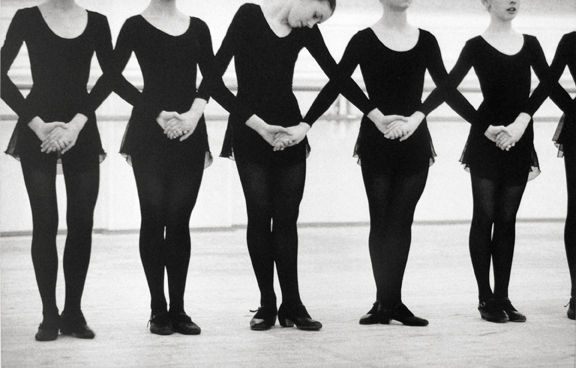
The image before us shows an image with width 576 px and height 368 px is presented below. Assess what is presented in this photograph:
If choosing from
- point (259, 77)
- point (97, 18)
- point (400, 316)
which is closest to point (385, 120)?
point (259, 77)

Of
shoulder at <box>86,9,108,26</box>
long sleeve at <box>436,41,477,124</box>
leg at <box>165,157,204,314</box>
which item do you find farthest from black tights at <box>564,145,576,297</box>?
shoulder at <box>86,9,108,26</box>

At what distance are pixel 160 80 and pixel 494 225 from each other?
1.33 meters

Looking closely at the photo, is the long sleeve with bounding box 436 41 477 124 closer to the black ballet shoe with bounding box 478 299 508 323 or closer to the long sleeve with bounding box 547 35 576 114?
the long sleeve with bounding box 547 35 576 114

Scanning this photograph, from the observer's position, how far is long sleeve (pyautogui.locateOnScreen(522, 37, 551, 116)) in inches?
136

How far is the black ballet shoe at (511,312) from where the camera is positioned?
3.47m

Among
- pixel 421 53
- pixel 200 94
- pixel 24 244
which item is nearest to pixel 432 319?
pixel 421 53

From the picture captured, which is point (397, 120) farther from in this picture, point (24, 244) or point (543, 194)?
point (543, 194)

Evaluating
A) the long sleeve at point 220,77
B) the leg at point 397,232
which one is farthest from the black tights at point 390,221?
the long sleeve at point 220,77

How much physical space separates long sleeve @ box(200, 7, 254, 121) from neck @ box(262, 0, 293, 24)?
0.09m

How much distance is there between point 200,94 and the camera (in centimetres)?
318

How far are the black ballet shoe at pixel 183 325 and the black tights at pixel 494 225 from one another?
1054 mm

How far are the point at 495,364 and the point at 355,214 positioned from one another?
375 cm

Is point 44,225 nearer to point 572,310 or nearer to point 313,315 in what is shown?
point 313,315

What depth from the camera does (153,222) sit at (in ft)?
10.4
